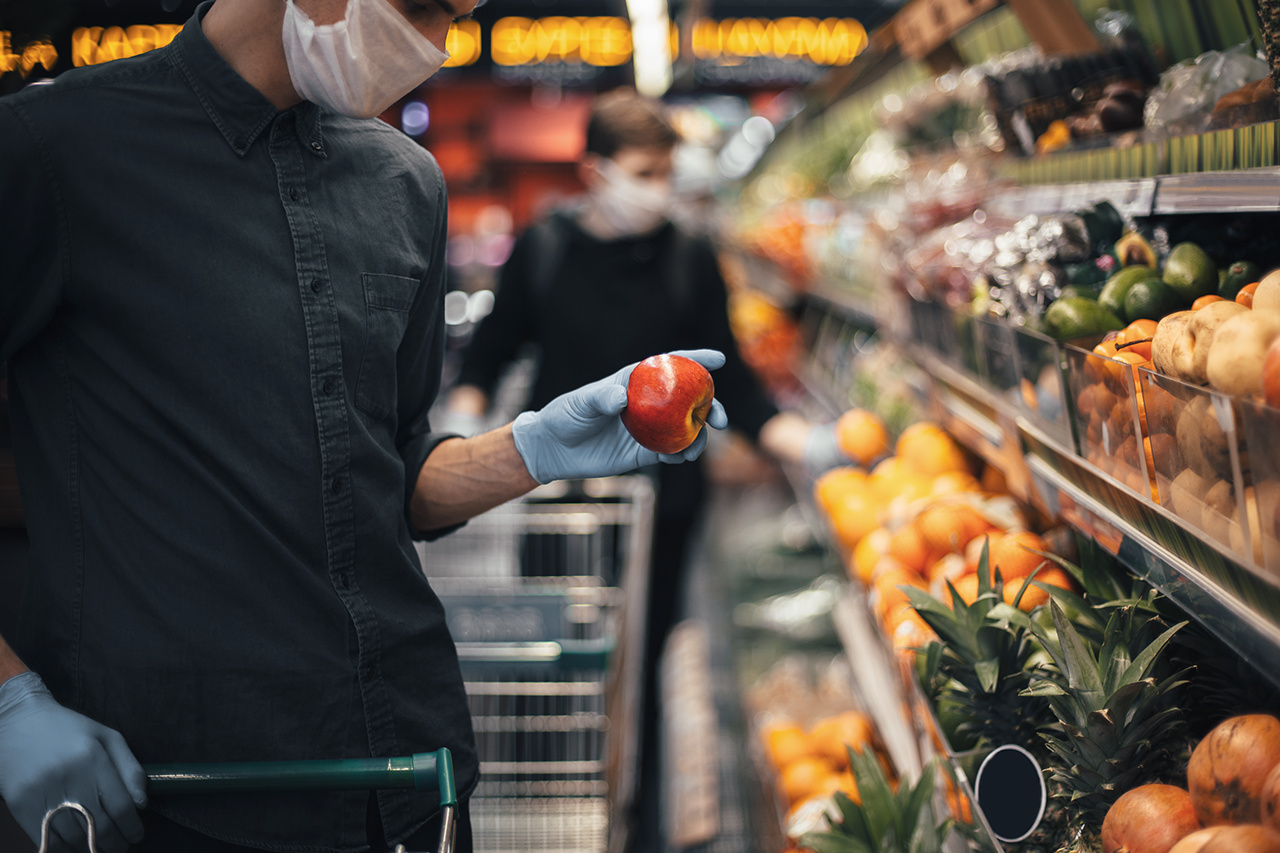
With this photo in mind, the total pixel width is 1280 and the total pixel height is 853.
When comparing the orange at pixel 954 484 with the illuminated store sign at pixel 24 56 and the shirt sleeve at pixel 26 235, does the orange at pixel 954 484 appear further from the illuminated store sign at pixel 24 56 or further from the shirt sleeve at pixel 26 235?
the illuminated store sign at pixel 24 56

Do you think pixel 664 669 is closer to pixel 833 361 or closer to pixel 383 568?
pixel 833 361

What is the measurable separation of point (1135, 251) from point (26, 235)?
58.0 inches

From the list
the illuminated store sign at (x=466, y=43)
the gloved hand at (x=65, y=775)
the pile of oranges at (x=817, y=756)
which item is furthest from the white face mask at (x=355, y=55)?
the illuminated store sign at (x=466, y=43)

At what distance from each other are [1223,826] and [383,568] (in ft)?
3.26

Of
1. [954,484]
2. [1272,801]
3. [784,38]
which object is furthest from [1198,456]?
[784,38]

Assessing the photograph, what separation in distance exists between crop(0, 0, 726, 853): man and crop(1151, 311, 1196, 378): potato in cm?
92

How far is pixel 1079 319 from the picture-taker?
4.28 feet

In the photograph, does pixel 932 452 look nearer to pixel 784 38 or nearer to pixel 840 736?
pixel 840 736

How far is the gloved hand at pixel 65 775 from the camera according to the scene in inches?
37.7

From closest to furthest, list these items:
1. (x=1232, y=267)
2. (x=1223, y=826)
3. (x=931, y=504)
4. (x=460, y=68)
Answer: (x=1223, y=826) → (x=1232, y=267) → (x=931, y=504) → (x=460, y=68)

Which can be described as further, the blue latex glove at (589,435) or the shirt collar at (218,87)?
the blue latex glove at (589,435)

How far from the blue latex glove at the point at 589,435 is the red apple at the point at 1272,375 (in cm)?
64

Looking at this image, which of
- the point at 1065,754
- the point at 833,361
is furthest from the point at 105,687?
the point at 833,361

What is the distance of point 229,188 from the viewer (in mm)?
1135
